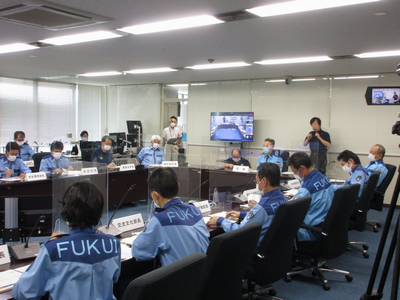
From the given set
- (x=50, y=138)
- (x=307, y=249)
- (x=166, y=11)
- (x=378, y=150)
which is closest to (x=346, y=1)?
(x=166, y=11)

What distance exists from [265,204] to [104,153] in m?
4.37

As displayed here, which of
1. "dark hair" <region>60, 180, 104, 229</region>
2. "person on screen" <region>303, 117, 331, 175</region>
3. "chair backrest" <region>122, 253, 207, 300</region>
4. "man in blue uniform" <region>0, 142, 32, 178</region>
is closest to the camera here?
"chair backrest" <region>122, 253, 207, 300</region>

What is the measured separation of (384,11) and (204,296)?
3.08 metres

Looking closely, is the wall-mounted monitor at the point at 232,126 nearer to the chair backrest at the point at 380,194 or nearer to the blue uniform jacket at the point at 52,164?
the chair backrest at the point at 380,194

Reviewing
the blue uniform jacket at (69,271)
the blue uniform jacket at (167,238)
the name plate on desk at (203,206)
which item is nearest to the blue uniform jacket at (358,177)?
the name plate on desk at (203,206)

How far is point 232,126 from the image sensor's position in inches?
331

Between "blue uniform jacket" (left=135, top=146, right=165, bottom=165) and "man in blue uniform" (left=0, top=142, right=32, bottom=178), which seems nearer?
"man in blue uniform" (left=0, top=142, right=32, bottom=178)

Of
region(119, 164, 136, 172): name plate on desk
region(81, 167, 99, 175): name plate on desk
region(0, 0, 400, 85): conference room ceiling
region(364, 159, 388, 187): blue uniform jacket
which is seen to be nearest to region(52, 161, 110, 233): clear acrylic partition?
region(81, 167, 99, 175): name plate on desk

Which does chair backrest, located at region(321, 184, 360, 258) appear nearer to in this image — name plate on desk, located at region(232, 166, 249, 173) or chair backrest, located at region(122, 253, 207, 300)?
chair backrest, located at region(122, 253, 207, 300)

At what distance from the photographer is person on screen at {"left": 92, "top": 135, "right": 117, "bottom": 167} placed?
6.21m

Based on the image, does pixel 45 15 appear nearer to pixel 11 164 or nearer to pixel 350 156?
pixel 11 164

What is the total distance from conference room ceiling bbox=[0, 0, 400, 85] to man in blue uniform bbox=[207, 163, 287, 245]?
1557mm

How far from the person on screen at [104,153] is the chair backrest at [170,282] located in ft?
16.6

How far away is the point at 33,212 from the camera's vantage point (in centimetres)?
253
